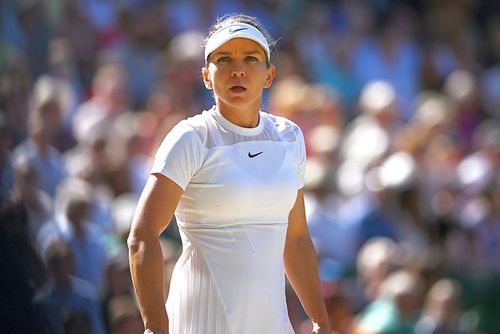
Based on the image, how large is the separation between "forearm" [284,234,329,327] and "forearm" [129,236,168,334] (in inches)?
28.5

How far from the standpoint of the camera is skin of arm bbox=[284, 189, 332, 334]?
4695 millimetres

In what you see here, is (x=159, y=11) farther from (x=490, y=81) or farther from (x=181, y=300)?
(x=181, y=300)

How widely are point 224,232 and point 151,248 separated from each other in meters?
0.32

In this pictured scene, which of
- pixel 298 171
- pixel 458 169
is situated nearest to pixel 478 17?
pixel 458 169

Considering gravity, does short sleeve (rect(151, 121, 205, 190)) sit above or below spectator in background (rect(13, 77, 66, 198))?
below

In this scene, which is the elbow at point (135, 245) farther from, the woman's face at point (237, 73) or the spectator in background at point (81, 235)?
the spectator in background at point (81, 235)

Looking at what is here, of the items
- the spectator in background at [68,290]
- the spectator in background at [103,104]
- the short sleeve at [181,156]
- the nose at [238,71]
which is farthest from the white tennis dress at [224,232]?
the spectator in background at [103,104]

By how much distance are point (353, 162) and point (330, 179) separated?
0.47 m

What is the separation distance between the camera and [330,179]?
9.91m

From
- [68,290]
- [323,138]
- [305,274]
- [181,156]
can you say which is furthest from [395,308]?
[181,156]

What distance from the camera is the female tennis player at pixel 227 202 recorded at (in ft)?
Answer: 14.0

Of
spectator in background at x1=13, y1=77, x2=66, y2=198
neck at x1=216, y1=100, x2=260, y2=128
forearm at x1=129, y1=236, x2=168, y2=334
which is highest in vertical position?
spectator in background at x1=13, y1=77, x2=66, y2=198

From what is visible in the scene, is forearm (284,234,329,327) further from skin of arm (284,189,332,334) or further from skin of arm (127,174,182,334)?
skin of arm (127,174,182,334)

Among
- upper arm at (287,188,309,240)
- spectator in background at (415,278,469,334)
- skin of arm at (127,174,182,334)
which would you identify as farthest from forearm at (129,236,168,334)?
spectator in background at (415,278,469,334)
